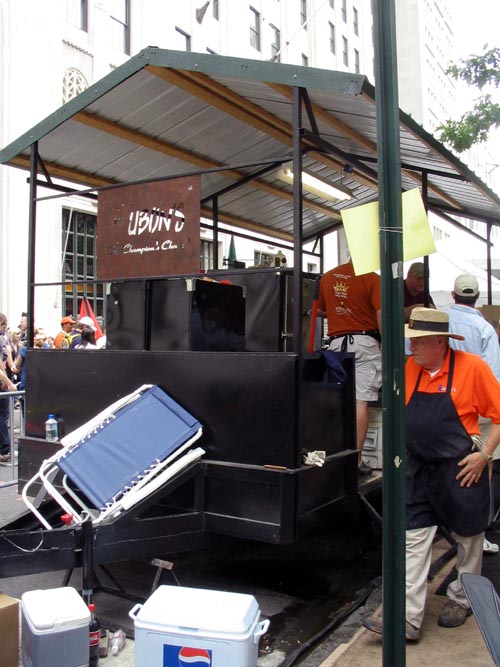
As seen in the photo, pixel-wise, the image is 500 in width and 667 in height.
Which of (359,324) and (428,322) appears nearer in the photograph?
(428,322)

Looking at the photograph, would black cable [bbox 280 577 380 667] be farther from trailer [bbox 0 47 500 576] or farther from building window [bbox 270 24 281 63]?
building window [bbox 270 24 281 63]

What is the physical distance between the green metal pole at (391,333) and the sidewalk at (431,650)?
35.7 inches

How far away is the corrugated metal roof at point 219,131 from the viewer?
438 cm

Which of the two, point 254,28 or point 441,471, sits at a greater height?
point 254,28

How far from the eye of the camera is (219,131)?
596 cm

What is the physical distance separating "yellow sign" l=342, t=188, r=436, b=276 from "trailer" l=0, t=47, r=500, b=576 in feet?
3.98

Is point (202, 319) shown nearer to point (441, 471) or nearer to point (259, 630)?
point (441, 471)

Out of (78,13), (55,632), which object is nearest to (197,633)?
(55,632)

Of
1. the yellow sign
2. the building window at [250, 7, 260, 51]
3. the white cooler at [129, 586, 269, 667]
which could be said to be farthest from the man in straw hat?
the building window at [250, 7, 260, 51]

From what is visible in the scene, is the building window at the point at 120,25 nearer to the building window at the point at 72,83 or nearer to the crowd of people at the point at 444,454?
the building window at the point at 72,83

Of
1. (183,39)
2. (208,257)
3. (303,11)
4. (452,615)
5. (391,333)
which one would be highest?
(303,11)

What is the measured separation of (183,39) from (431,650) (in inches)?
953

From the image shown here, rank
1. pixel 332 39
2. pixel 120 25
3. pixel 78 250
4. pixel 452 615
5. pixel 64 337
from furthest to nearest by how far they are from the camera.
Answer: pixel 332 39, pixel 120 25, pixel 78 250, pixel 64 337, pixel 452 615

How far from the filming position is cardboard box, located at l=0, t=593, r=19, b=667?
10.9ft
